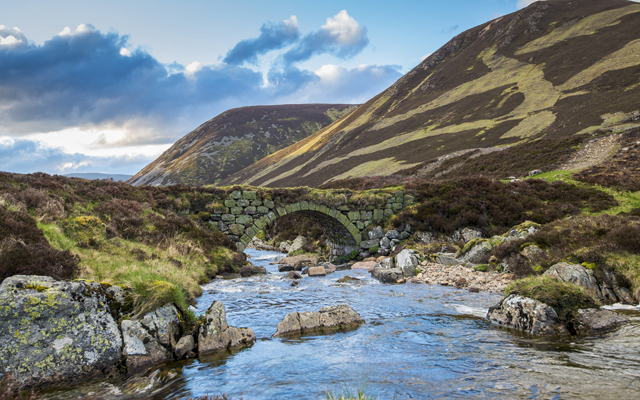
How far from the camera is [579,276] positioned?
1023 cm

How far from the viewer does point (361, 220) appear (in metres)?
25.3

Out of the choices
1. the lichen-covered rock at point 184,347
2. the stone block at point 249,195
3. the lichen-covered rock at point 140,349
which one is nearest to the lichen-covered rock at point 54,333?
the lichen-covered rock at point 140,349

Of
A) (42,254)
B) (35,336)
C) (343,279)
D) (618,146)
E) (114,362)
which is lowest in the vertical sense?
(343,279)

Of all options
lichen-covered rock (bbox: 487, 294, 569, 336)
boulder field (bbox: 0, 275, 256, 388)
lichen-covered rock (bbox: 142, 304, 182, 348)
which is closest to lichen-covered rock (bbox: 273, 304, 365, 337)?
boulder field (bbox: 0, 275, 256, 388)

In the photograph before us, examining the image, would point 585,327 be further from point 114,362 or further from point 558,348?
point 114,362

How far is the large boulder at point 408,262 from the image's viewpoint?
16750 mm

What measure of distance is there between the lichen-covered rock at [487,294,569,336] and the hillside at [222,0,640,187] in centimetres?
2995

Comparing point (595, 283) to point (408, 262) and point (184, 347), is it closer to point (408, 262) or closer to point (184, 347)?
point (408, 262)

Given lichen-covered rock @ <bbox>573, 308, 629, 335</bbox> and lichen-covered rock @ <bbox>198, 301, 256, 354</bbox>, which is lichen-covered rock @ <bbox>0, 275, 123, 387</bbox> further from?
lichen-covered rock @ <bbox>573, 308, 629, 335</bbox>

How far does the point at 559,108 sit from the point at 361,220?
5109cm

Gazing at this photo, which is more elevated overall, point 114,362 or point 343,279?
point 114,362

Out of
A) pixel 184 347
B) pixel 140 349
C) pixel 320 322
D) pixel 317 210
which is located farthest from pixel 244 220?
pixel 140 349

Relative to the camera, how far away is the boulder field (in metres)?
5.82

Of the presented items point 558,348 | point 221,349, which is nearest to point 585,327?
point 558,348
